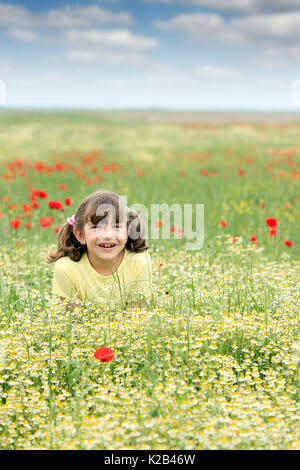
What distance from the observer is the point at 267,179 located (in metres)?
11.8

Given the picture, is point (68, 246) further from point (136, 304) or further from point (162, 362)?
point (162, 362)

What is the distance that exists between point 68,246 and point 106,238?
517 mm

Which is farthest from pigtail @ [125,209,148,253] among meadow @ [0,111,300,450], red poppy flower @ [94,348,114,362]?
red poppy flower @ [94,348,114,362]

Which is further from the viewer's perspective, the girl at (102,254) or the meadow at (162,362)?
the girl at (102,254)

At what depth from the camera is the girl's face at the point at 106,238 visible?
14.3ft

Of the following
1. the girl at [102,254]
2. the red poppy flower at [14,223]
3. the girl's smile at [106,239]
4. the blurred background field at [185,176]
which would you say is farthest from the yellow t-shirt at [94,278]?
the blurred background field at [185,176]

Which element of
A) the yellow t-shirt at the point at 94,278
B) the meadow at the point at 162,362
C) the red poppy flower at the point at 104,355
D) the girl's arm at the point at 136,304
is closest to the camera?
the meadow at the point at 162,362

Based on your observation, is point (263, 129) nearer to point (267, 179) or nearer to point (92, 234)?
point (267, 179)

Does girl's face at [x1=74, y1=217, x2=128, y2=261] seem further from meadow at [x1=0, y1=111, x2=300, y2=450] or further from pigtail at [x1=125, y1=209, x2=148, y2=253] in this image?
meadow at [x1=0, y1=111, x2=300, y2=450]

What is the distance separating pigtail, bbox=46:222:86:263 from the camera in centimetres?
463

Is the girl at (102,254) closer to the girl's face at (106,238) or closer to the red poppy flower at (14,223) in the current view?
the girl's face at (106,238)

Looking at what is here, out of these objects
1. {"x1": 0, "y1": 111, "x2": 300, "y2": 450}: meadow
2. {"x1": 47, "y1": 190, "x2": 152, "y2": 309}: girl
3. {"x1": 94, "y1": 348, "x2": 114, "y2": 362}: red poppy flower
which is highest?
{"x1": 47, "y1": 190, "x2": 152, "y2": 309}: girl

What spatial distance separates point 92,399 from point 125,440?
0.49m

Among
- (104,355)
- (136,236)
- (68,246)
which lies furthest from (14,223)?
(104,355)
